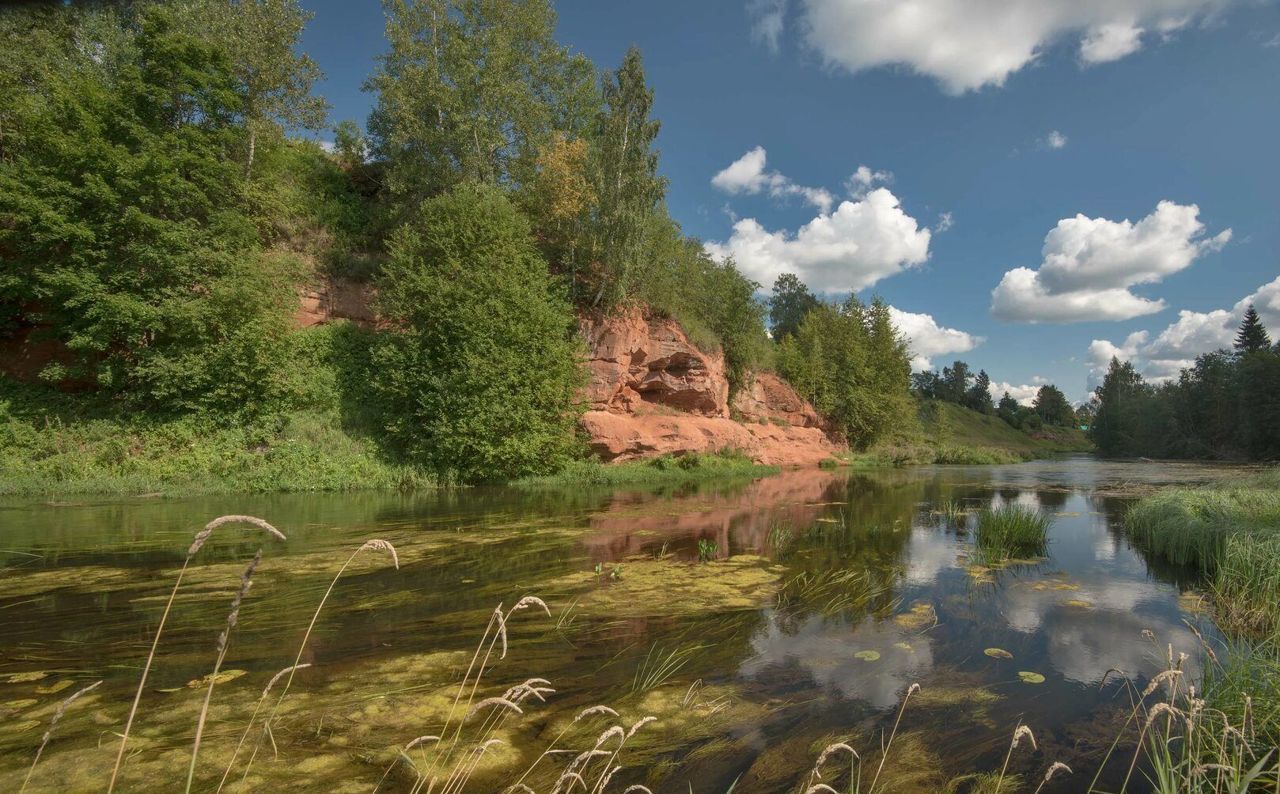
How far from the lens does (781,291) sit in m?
82.9

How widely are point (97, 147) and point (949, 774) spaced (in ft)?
92.7

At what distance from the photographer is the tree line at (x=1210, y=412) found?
48594 millimetres

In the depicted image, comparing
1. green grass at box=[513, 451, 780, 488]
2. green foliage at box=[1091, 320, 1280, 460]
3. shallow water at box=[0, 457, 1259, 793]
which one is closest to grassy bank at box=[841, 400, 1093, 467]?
green foliage at box=[1091, 320, 1280, 460]

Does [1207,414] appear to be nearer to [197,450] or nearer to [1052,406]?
[1052,406]

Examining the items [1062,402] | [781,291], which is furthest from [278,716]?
[1062,402]

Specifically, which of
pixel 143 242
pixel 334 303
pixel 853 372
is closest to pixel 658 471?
pixel 334 303

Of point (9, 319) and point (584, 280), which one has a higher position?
point (584, 280)

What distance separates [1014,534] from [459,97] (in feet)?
89.1

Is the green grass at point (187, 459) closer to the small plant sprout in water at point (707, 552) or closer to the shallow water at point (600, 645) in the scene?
the shallow water at point (600, 645)

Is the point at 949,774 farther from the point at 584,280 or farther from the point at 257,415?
the point at 584,280

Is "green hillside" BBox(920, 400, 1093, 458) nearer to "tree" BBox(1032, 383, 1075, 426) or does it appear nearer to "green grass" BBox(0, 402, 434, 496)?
"tree" BBox(1032, 383, 1075, 426)

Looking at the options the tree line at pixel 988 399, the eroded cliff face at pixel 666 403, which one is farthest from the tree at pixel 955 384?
the eroded cliff face at pixel 666 403

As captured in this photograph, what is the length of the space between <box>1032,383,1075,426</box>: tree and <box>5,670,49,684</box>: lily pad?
5231 inches

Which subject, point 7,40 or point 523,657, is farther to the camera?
point 7,40
